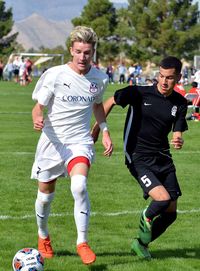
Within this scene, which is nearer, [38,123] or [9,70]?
[38,123]

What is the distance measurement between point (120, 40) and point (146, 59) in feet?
17.1

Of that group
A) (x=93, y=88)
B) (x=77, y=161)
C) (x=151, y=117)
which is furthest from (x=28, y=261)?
(x=151, y=117)

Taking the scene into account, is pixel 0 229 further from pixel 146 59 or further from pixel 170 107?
pixel 146 59

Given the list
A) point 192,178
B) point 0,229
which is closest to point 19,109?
point 192,178

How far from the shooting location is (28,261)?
22.1 feet

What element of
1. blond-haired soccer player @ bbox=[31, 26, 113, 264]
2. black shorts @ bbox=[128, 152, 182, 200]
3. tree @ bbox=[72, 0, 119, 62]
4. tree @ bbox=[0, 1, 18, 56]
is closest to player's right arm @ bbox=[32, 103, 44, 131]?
blond-haired soccer player @ bbox=[31, 26, 113, 264]

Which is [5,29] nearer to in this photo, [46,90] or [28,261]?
[46,90]

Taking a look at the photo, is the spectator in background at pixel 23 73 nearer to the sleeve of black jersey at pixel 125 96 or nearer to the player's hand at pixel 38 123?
the sleeve of black jersey at pixel 125 96

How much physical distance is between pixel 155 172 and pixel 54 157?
1.00 m

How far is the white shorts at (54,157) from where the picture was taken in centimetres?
730

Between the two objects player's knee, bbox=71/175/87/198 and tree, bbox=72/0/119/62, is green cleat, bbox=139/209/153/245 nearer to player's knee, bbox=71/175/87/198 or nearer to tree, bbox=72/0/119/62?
player's knee, bbox=71/175/87/198

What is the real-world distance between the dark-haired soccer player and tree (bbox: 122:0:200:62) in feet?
245

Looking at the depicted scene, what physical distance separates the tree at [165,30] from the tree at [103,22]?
214 centimetres

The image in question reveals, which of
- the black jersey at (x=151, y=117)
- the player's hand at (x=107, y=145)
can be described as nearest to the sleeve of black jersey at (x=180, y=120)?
the black jersey at (x=151, y=117)
